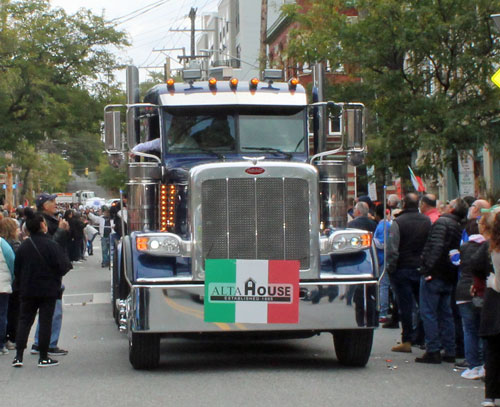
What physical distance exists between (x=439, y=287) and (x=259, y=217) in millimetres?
2256

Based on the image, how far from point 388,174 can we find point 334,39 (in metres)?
3.69

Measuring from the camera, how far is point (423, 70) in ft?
77.0

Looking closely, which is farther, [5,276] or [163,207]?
[5,276]

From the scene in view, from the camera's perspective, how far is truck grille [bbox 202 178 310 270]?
10430 millimetres

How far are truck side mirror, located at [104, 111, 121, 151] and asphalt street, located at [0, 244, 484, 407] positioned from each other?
2.42 m

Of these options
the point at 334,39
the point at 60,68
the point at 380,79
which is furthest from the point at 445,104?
the point at 60,68

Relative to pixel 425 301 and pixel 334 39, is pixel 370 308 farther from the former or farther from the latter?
pixel 334 39

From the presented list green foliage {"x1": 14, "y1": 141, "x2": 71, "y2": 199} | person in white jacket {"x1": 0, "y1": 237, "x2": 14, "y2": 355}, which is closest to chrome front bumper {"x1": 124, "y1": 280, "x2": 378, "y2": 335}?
person in white jacket {"x1": 0, "y1": 237, "x2": 14, "y2": 355}

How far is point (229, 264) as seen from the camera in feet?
33.7

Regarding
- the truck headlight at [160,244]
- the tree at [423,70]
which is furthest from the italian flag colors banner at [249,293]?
the tree at [423,70]

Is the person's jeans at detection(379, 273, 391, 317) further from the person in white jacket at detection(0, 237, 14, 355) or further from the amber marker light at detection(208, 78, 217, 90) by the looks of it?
the person in white jacket at detection(0, 237, 14, 355)

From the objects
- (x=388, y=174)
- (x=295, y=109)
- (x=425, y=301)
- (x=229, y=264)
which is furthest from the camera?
(x=388, y=174)

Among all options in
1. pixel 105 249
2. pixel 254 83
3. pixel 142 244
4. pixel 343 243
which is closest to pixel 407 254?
pixel 343 243

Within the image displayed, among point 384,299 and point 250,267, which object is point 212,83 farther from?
point 384,299
